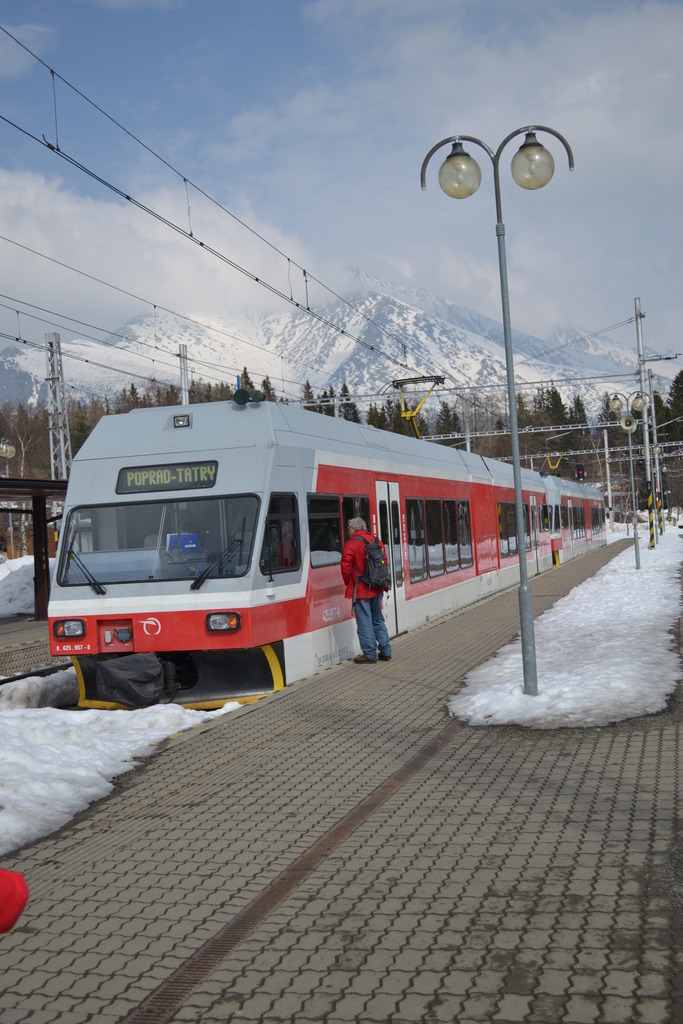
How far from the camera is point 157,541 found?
35.6ft

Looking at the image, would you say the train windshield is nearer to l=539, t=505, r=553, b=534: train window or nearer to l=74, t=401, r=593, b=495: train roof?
l=74, t=401, r=593, b=495: train roof

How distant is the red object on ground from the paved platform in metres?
1.56

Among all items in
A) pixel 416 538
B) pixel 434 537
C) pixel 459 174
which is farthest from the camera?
pixel 434 537

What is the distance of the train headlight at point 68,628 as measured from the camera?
420 inches

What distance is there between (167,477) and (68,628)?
185 centimetres

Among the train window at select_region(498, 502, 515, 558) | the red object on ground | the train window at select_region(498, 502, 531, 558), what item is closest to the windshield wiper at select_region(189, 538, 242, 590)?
the red object on ground

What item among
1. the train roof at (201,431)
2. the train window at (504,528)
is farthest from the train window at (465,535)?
the train roof at (201,431)

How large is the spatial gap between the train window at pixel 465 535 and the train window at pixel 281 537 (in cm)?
960

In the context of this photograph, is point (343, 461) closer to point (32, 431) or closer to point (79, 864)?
point (79, 864)

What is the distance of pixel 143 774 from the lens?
7.73 meters

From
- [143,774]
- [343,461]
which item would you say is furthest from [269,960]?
[343,461]

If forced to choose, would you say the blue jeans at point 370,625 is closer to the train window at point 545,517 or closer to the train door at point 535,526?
the train door at point 535,526

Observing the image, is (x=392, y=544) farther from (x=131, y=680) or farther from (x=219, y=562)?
(x=131, y=680)

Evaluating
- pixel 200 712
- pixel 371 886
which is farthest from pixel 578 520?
pixel 371 886
